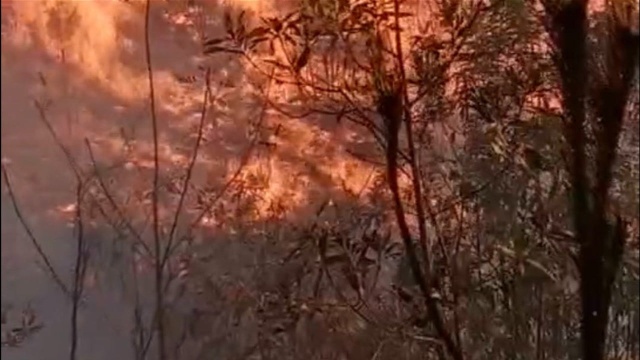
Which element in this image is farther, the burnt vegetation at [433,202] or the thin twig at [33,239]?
the burnt vegetation at [433,202]

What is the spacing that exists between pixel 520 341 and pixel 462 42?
1.13ft

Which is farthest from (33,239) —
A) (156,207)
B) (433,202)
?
(433,202)

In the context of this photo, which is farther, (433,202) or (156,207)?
(433,202)

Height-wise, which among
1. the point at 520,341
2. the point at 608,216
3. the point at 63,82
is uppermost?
the point at 63,82

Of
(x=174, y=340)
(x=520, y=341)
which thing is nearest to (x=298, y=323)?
(x=174, y=340)

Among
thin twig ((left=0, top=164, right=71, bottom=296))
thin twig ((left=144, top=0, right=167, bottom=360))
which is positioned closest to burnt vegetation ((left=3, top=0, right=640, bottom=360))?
thin twig ((left=144, top=0, right=167, bottom=360))

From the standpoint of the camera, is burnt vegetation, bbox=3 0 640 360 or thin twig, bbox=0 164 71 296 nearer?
thin twig, bbox=0 164 71 296

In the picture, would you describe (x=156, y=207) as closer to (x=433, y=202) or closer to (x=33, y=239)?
(x=33, y=239)

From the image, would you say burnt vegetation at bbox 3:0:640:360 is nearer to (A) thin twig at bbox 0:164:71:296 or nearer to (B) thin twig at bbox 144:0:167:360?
(B) thin twig at bbox 144:0:167:360

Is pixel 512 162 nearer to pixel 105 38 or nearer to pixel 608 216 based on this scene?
pixel 608 216

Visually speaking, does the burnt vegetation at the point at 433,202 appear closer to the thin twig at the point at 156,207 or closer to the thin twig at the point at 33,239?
the thin twig at the point at 156,207

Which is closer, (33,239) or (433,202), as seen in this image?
(33,239)

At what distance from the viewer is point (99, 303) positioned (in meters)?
0.97

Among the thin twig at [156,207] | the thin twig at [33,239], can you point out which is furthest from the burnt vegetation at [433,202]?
the thin twig at [33,239]
